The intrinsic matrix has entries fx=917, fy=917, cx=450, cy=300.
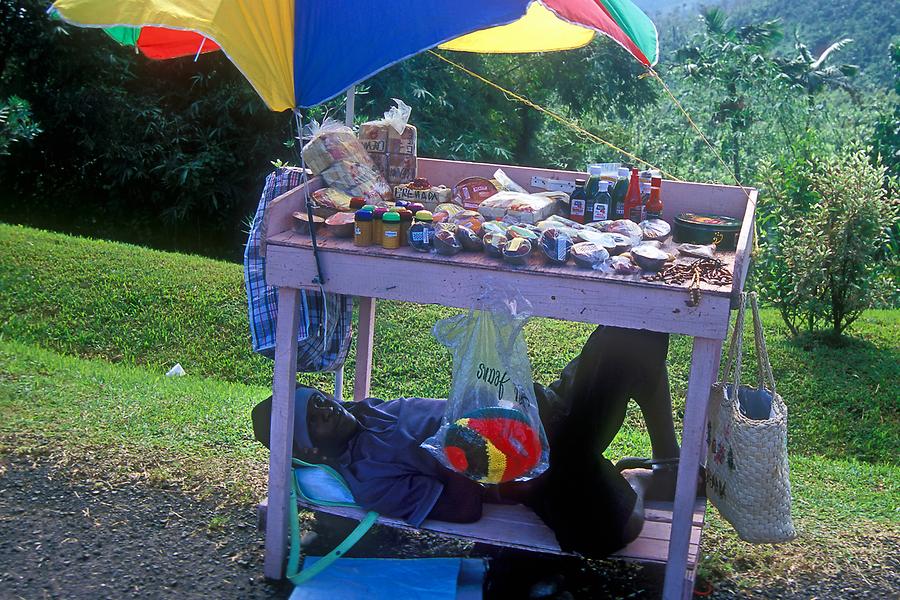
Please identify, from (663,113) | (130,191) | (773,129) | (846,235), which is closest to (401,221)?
(846,235)

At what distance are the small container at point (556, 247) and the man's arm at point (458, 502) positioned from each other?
0.83 meters

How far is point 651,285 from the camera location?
2590 mm

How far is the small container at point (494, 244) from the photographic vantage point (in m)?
2.78

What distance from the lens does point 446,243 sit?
2.81 meters

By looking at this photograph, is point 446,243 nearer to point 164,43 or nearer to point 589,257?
point 589,257

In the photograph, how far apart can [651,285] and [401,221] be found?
0.79m

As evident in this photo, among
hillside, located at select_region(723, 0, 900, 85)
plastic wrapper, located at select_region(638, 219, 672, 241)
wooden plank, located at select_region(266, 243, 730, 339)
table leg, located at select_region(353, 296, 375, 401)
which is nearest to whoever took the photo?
wooden plank, located at select_region(266, 243, 730, 339)

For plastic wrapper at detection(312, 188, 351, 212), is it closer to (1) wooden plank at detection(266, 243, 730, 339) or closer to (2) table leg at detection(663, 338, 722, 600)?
(1) wooden plank at detection(266, 243, 730, 339)

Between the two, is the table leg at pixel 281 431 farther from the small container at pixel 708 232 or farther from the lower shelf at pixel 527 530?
the small container at pixel 708 232

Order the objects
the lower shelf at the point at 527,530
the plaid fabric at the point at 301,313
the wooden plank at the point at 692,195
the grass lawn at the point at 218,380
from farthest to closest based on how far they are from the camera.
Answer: the grass lawn at the point at 218,380, the wooden plank at the point at 692,195, the plaid fabric at the point at 301,313, the lower shelf at the point at 527,530

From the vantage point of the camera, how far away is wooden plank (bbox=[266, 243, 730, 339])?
8.47ft

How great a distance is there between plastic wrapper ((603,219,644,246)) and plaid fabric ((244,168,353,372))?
1.04 meters

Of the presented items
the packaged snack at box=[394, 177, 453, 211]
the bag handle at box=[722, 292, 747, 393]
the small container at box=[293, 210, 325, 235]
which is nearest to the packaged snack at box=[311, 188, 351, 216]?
the small container at box=[293, 210, 325, 235]

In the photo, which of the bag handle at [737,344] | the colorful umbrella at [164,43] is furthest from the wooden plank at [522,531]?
the colorful umbrella at [164,43]
